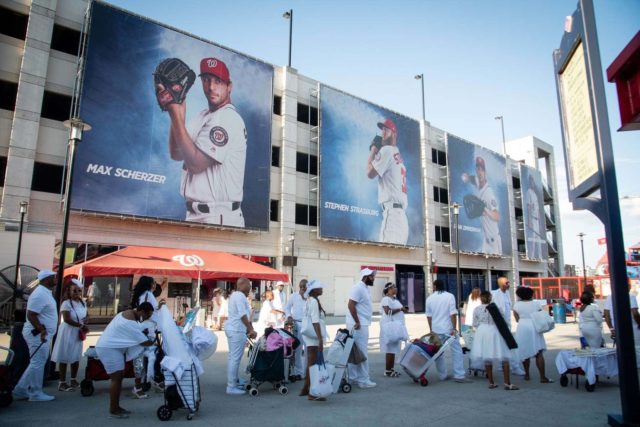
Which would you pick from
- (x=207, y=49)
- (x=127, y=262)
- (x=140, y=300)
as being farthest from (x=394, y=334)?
(x=207, y=49)

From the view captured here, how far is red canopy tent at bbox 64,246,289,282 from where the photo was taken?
16469 millimetres

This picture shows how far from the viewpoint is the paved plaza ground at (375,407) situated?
5609 mm

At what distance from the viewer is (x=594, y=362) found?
7.64 meters

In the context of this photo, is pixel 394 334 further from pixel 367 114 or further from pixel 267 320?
pixel 367 114

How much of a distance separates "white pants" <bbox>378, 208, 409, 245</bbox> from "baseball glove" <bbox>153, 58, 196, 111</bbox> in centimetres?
1569

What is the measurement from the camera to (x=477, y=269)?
42469 millimetres

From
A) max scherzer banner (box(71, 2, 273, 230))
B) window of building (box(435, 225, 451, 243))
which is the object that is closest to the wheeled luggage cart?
max scherzer banner (box(71, 2, 273, 230))

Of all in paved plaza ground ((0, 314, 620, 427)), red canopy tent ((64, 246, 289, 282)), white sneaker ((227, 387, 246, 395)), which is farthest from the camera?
red canopy tent ((64, 246, 289, 282))

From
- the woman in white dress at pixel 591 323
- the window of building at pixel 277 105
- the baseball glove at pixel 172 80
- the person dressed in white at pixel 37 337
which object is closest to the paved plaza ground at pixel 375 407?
the person dressed in white at pixel 37 337

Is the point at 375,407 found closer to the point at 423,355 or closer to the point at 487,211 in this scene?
the point at 423,355

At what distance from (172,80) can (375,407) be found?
815 inches

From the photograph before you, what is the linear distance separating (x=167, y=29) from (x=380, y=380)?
70.2ft

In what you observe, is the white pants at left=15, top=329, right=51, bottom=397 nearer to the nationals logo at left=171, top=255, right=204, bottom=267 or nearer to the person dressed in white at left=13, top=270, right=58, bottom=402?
the person dressed in white at left=13, top=270, right=58, bottom=402

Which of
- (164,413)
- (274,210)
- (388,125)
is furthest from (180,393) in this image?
(388,125)
